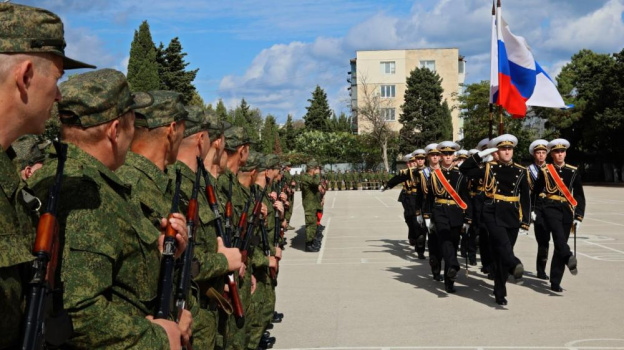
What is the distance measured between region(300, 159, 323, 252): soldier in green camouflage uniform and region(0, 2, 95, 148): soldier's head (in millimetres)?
13885

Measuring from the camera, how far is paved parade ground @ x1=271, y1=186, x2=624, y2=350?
Answer: 779 cm

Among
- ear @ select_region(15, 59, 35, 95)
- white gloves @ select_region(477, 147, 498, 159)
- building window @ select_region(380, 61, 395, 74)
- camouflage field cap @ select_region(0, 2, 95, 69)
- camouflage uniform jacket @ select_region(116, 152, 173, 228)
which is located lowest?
camouflage uniform jacket @ select_region(116, 152, 173, 228)

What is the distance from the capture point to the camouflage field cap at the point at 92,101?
301cm

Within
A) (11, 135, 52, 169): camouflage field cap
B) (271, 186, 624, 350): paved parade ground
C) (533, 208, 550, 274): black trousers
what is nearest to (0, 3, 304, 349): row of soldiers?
(11, 135, 52, 169): camouflage field cap

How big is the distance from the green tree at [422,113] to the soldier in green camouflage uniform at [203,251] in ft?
234

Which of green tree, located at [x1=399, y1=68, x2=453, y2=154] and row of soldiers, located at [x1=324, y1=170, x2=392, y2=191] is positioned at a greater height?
green tree, located at [x1=399, y1=68, x2=453, y2=154]

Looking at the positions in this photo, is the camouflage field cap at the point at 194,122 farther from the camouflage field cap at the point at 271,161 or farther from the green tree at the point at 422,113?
the green tree at the point at 422,113

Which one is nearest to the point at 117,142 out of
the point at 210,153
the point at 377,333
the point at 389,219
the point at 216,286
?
the point at 216,286

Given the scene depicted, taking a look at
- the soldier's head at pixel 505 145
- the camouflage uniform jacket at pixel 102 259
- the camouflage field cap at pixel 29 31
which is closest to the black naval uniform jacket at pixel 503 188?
the soldier's head at pixel 505 145

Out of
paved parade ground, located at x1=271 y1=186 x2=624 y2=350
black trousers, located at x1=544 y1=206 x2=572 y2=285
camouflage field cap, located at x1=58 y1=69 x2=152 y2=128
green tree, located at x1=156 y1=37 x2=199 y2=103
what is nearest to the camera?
camouflage field cap, located at x1=58 y1=69 x2=152 y2=128

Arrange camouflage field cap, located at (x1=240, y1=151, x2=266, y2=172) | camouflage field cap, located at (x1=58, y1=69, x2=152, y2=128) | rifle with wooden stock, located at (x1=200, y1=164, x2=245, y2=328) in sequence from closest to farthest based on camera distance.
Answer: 1. camouflage field cap, located at (x1=58, y1=69, x2=152, y2=128)
2. rifle with wooden stock, located at (x1=200, y1=164, x2=245, y2=328)
3. camouflage field cap, located at (x1=240, y1=151, x2=266, y2=172)

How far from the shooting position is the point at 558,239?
10.8 m

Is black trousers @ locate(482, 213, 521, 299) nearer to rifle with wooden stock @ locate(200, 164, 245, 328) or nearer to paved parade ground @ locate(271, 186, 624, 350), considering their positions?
paved parade ground @ locate(271, 186, 624, 350)

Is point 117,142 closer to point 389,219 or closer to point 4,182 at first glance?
point 4,182
